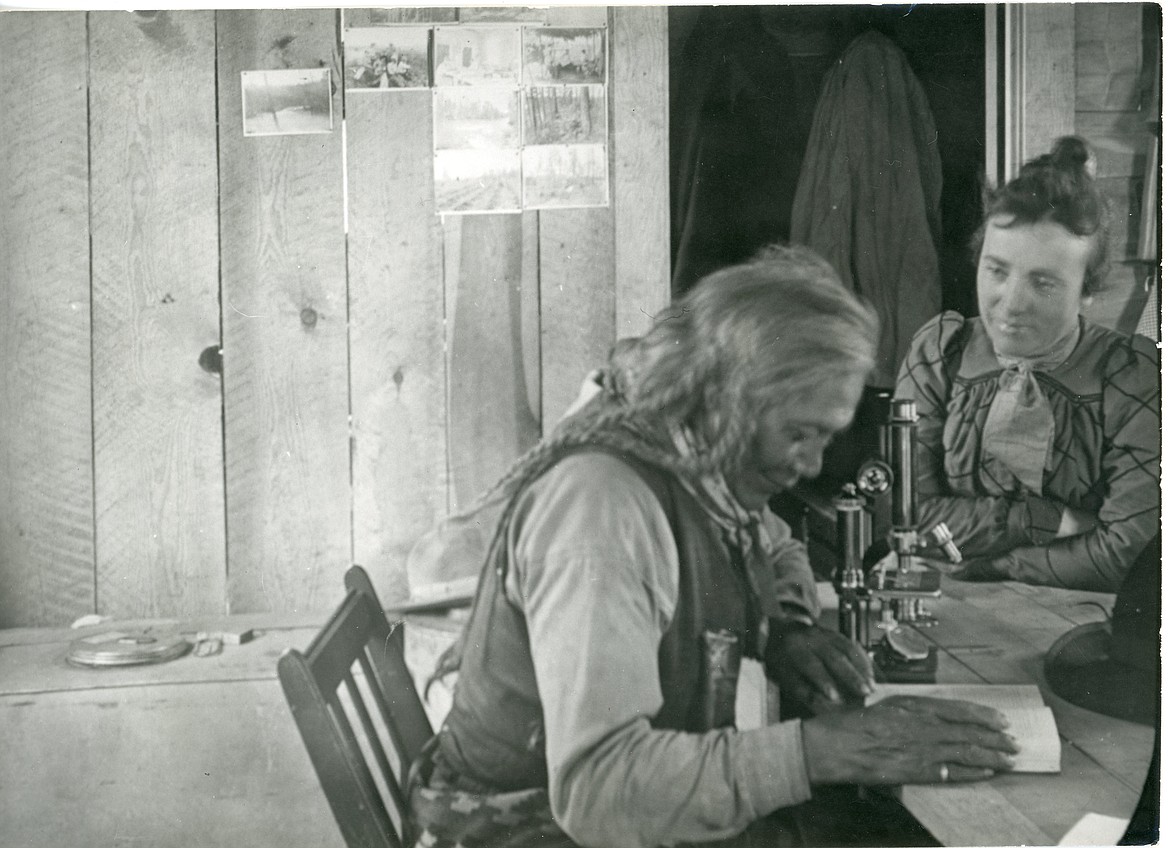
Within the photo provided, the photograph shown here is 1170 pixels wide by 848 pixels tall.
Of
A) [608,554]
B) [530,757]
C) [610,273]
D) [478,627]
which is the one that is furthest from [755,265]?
[530,757]

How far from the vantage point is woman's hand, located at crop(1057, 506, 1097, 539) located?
1.88m

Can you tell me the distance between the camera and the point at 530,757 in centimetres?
171

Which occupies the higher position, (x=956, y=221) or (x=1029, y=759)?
(x=956, y=221)

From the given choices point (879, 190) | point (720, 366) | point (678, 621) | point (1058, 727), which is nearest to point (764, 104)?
point (879, 190)

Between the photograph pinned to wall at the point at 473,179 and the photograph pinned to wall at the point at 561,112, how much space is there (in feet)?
0.17

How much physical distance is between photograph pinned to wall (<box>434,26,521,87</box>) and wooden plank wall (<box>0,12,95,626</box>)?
56cm

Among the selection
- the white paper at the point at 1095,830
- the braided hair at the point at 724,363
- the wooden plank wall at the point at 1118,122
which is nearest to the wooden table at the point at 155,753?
the braided hair at the point at 724,363

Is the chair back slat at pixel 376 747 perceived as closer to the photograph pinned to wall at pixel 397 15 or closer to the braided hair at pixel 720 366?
the braided hair at pixel 720 366

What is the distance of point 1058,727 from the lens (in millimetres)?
1733

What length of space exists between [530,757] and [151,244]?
99 centimetres

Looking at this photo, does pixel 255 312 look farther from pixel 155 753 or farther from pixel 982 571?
pixel 982 571

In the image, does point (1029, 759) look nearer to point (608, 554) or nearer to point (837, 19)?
point (608, 554)

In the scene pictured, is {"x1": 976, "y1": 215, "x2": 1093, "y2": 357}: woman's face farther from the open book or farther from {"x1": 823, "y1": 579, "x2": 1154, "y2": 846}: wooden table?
the open book

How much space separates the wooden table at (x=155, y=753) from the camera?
68.9 inches
